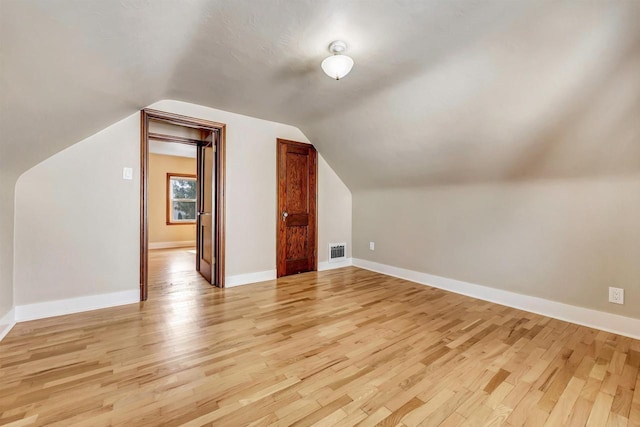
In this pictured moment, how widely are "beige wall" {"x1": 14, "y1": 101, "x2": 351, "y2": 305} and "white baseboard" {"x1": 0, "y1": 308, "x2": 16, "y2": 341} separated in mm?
117

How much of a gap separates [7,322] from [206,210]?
84.1 inches

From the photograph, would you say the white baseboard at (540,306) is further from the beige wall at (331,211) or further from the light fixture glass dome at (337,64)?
the light fixture glass dome at (337,64)

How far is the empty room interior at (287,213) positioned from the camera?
1.44m

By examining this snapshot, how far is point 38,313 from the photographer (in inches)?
95.2

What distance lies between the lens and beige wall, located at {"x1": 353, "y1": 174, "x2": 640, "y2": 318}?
226 centimetres

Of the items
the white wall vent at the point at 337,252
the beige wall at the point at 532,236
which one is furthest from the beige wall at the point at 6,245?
the beige wall at the point at 532,236

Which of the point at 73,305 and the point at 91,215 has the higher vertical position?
the point at 91,215

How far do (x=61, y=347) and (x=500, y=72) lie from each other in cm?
380

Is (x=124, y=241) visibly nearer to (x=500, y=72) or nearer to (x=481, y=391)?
(x=481, y=391)

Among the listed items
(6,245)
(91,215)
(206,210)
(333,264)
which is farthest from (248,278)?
(6,245)

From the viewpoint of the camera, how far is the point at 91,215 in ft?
8.68

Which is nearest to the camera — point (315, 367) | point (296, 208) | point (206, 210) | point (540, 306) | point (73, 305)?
point (315, 367)

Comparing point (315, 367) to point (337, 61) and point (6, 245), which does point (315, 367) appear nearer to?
point (337, 61)

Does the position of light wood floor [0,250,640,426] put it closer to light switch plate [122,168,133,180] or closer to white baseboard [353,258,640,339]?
white baseboard [353,258,640,339]
